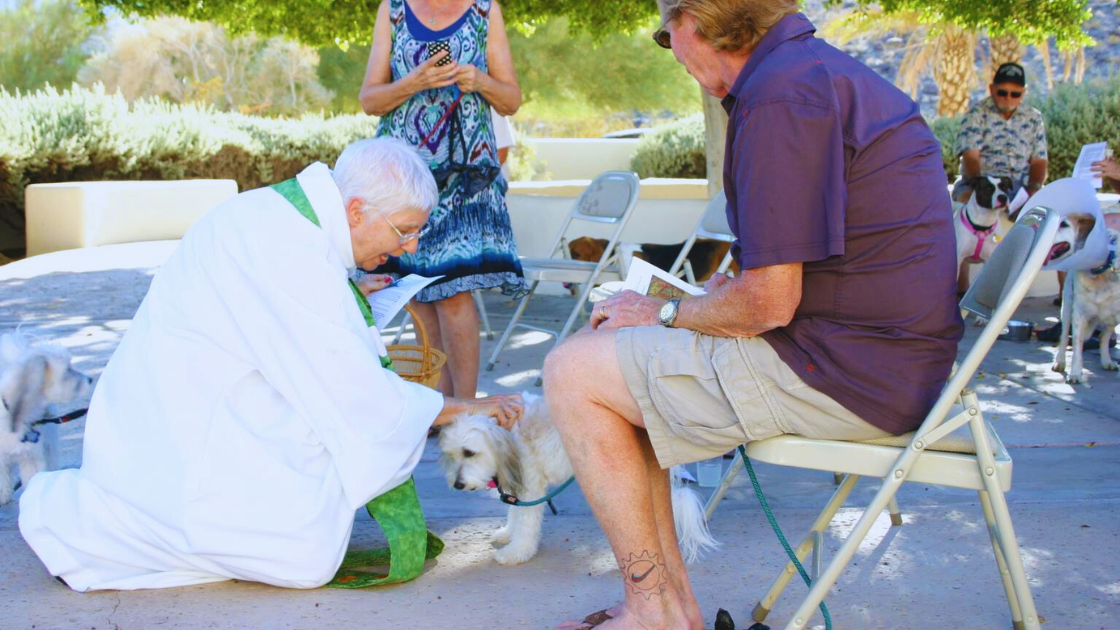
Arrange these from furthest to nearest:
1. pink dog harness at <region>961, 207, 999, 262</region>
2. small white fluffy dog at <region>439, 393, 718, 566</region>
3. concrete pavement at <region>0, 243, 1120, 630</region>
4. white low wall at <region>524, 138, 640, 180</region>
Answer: white low wall at <region>524, 138, 640, 180</region>
pink dog harness at <region>961, 207, 999, 262</region>
small white fluffy dog at <region>439, 393, 718, 566</region>
concrete pavement at <region>0, 243, 1120, 630</region>

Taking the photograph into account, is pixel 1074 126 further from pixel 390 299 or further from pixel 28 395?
pixel 28 395

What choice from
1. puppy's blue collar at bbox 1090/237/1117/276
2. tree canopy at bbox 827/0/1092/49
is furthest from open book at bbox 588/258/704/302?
tree canopy at bbox 827/0/1092/49

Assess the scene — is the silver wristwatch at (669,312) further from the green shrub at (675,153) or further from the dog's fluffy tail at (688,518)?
the green shrub at (675,153)

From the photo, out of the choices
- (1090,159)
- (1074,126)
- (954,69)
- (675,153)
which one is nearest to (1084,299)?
(1090,159)

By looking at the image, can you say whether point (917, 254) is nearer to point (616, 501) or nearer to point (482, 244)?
point (616, 501)

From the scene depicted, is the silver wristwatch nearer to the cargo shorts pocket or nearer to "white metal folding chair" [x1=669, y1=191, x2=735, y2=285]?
the cargo shorts pocket

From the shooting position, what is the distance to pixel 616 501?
242 centimetres

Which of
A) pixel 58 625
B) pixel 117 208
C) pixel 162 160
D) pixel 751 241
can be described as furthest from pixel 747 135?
pixel 162 160

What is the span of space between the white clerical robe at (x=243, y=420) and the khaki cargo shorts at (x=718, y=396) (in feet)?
2.61

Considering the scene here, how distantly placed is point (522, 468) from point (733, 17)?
4.89 feet

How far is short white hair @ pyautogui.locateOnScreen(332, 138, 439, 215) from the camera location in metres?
2.86

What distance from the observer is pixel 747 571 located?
3.06m

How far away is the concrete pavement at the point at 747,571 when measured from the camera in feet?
9.04

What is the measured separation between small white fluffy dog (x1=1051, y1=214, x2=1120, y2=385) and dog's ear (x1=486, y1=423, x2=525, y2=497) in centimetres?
362
